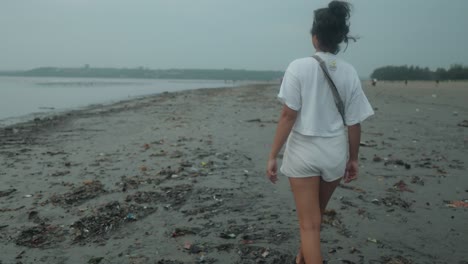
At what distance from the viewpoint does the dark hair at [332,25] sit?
8.85ft

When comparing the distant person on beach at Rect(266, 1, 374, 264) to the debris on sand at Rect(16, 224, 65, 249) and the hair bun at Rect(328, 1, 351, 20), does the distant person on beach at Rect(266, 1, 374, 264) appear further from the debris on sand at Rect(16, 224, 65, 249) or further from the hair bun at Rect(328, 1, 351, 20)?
the debris on sand at Rect(16, 224, 65, 249)

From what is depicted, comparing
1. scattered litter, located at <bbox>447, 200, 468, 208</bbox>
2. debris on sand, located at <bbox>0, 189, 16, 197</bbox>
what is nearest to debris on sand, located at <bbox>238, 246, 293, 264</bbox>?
scattered litter, located at <bbox>447, 200, 468, 208</bbox>

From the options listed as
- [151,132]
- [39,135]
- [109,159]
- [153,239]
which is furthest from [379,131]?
[39,135]

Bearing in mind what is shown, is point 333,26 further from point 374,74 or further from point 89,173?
point 374,74

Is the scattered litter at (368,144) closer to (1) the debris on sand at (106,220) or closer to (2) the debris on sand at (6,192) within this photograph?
(1) the debris on sand at (106,220)

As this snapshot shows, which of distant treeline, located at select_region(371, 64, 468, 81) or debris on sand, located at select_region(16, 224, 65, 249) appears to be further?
distant treeline, located at select_region(371, 64, 468, 81)

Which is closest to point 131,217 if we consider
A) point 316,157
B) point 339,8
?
point 316,157

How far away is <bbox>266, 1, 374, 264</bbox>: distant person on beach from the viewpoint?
270cm

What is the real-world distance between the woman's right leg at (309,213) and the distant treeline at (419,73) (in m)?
67.3

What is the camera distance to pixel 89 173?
20.9ft

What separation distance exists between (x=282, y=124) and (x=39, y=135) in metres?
10.2

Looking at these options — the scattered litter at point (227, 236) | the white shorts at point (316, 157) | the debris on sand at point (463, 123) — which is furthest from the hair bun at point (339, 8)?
the debris on sand at point (463, 123)

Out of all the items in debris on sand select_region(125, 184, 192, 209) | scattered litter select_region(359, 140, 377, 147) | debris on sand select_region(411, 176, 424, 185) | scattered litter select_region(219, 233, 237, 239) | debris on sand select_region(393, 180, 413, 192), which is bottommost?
scattered litter select_region(219, 233, 237, 239)

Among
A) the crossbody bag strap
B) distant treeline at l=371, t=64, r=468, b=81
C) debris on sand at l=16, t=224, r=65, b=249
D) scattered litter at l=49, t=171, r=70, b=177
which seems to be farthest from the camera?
distant treeline at l=371, t=64, r=468, b=81
